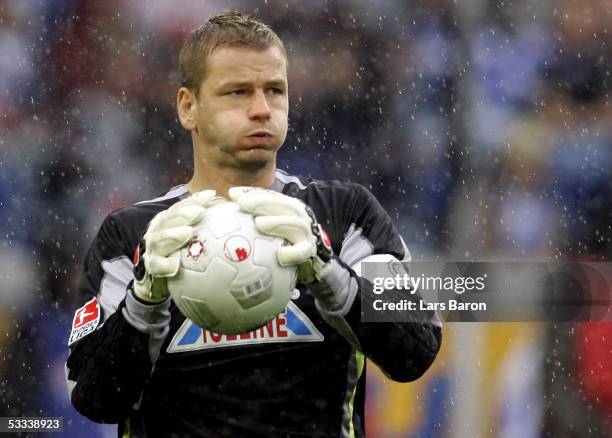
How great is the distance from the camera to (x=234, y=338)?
3168 millimetres

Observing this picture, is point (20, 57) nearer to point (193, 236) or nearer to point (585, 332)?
point (585, 332)

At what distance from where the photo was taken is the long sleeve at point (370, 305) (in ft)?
9.25

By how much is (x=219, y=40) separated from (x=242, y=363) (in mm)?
1007

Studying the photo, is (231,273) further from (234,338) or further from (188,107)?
(188,107)

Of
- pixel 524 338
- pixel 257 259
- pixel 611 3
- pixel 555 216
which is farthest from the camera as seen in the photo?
pixel 611 3

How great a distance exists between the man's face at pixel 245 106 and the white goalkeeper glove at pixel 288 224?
1.84 ft

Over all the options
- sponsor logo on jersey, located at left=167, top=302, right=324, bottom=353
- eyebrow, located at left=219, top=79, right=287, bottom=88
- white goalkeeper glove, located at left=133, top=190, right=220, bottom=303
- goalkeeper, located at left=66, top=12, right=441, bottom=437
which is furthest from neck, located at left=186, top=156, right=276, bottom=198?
white goalkeeper glove, located at left=133, top=190, right=220, bottom=303

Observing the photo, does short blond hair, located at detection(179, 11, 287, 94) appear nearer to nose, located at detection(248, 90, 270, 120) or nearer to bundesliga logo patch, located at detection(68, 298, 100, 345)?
nose, located at detection(248, 90, 270, 120)

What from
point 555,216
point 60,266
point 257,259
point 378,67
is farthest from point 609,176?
point 257,259

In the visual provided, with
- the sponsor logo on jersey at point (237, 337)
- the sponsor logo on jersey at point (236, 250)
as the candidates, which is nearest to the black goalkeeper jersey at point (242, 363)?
the sponsor logo on jersey at point (237, 337)

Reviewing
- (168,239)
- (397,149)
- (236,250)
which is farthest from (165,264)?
(397,149)

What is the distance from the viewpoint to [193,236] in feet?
8.52

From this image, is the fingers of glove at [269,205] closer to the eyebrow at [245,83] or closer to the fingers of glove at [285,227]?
the fingers of glove at [285,227]

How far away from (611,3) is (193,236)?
4.85 metres
